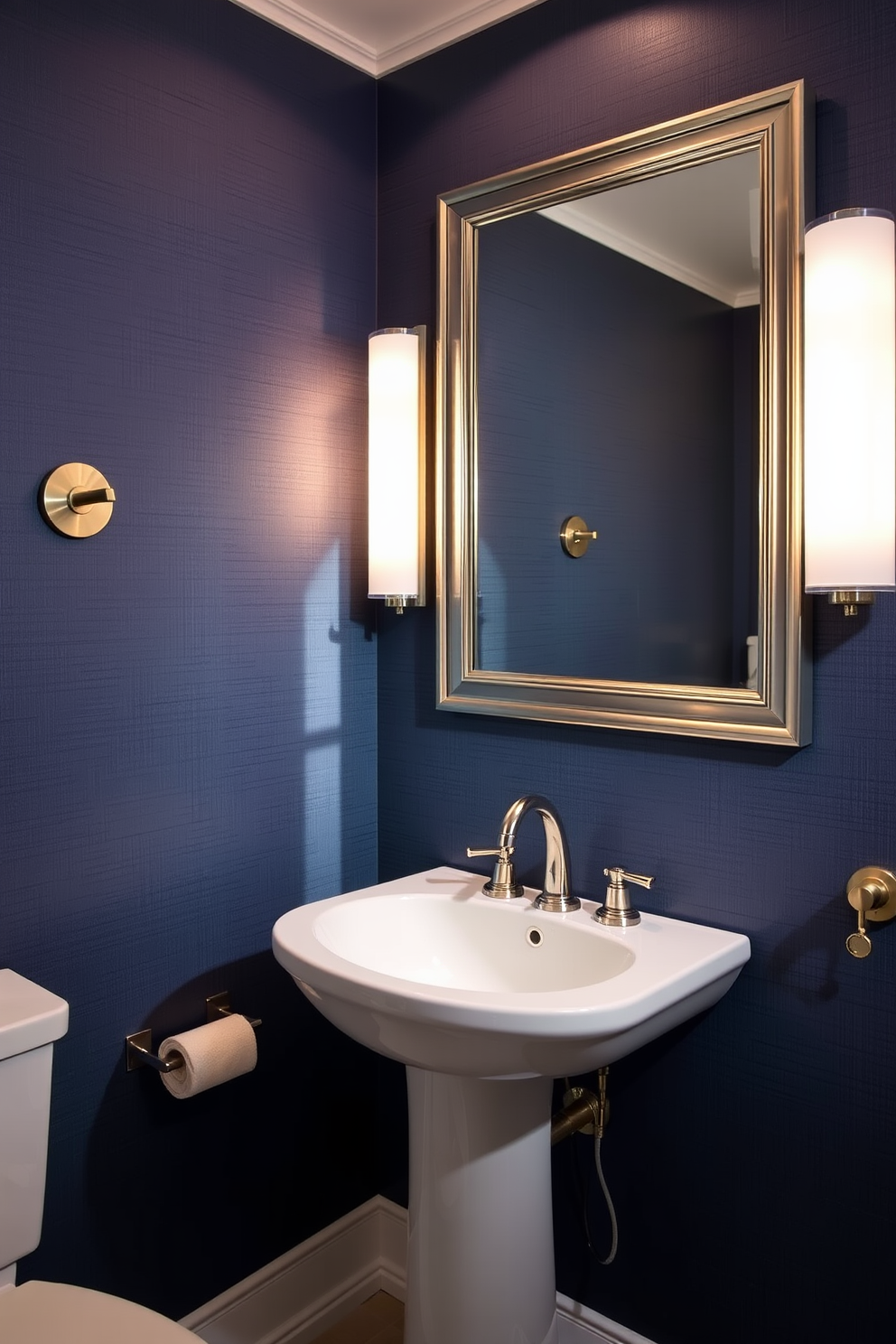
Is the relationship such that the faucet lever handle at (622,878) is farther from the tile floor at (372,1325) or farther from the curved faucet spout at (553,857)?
the tile floor at (372,1325)

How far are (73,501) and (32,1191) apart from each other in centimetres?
94

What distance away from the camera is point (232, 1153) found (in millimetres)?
1784

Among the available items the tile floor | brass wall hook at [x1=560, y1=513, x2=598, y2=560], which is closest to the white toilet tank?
the tile floor

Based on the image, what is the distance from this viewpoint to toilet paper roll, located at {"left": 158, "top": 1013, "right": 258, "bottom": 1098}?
1572 millimetres

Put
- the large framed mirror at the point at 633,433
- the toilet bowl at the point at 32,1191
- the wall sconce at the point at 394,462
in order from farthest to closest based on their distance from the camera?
the wall sconce at the point at 394,462 < the large framed mirror at the point at 633,433 < the toilet bowl at the point at 32,1191

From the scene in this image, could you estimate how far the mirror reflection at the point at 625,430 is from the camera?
149cm

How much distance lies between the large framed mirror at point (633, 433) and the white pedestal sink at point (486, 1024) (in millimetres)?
337

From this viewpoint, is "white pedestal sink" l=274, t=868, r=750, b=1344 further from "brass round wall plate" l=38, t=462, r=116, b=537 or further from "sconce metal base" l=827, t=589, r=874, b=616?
"brass round wall plate" l=38, t=462, r=116, b=537

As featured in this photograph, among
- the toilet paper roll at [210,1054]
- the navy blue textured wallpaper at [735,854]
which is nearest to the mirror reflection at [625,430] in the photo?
the navy blue textured wallpaper at [735,854]

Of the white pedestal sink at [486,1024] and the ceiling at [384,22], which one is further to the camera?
the ceiling at [384,22]

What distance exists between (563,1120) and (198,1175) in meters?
A: 0.63

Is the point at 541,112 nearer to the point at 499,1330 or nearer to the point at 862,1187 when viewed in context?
the point at 862,1187

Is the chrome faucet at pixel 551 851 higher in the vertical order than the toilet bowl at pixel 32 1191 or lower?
higher

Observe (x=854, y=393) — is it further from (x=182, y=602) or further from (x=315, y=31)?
(x=315, y=31)
